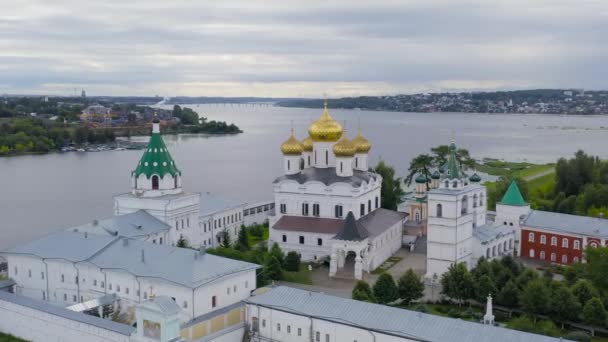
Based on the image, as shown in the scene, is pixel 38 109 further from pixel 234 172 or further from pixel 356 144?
pixel 356 144

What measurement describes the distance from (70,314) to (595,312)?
10706mm

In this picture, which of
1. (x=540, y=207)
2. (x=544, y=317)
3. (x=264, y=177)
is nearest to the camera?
(x=544, y=317)

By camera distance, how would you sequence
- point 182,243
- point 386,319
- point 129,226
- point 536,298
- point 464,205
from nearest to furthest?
point 386,319
point 536,298
point 129,226
point 464,205
point 182,243

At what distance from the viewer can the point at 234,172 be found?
4197cm

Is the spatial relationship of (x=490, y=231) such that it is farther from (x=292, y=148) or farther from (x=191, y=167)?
(x=191, y=167)

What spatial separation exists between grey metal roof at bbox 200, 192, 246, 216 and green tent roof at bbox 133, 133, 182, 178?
2112 mm

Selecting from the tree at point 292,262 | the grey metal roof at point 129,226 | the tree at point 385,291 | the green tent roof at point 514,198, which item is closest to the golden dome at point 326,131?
the tree at point 292,262

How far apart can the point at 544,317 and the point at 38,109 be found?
83.1 metres

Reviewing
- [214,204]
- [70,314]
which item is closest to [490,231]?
[214,204]

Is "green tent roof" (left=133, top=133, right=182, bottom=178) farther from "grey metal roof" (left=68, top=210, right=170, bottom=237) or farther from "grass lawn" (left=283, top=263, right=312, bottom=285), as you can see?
"grass lawn" (left=283, top=263, right=312, bottom=285)

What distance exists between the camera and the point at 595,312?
1338 cm

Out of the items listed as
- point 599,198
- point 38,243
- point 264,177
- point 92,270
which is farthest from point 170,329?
point 264,177

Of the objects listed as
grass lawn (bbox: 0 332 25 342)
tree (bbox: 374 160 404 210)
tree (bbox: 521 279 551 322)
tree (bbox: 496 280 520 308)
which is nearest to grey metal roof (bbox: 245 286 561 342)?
tree (bbox: 521 279 551 322)

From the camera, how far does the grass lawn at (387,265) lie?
61.4 feet
